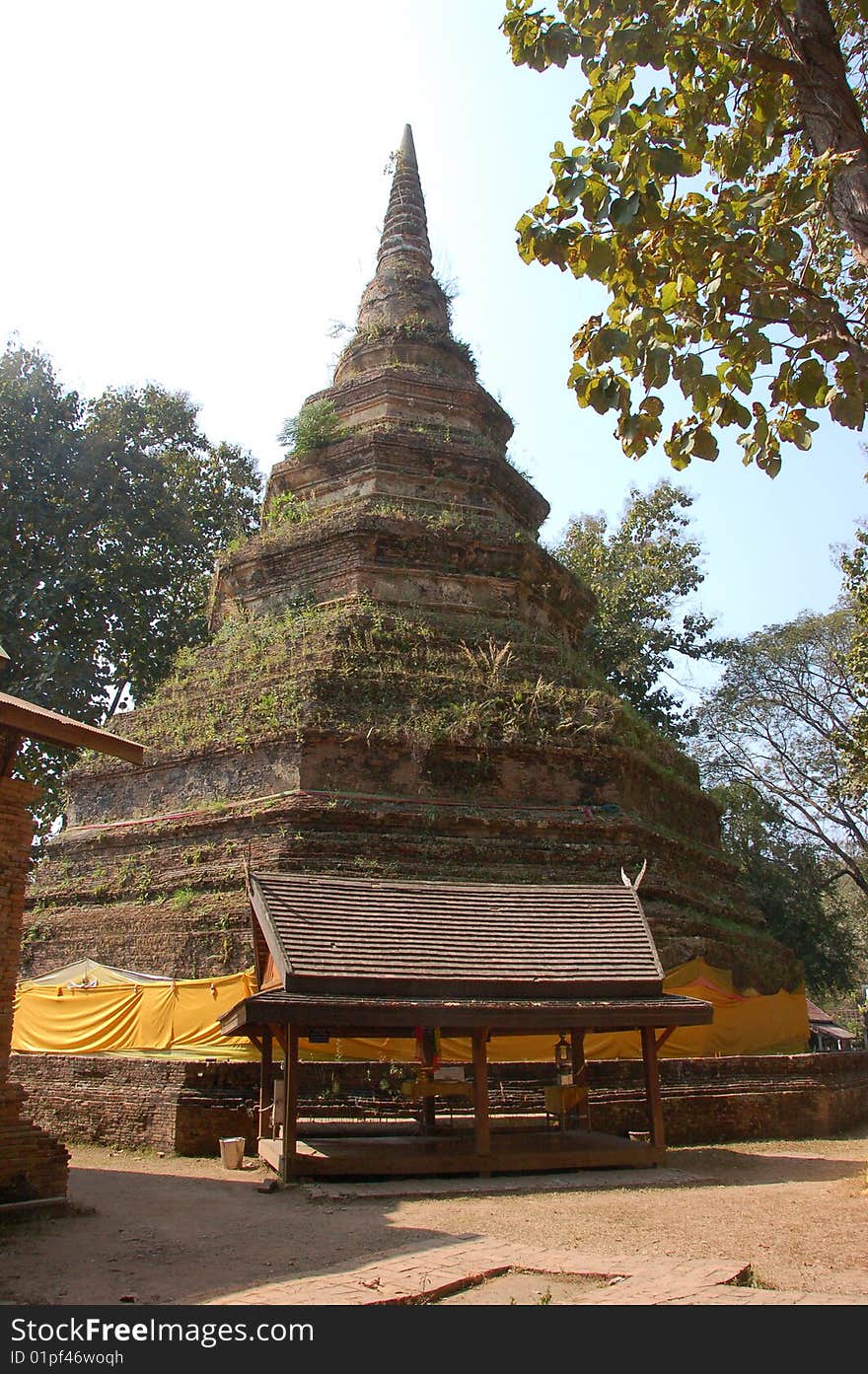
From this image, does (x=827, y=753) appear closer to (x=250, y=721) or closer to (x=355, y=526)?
(x=355, y=526)

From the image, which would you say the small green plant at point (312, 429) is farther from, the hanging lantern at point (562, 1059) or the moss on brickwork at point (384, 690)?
the hanging lantern at point (562, 1059)

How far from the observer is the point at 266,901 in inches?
340

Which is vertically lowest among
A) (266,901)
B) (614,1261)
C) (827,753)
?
(614,1261)

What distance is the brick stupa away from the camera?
12352 mm

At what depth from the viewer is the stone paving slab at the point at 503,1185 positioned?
7.49 m

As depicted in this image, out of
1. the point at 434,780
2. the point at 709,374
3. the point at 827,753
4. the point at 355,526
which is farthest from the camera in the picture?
the point at 827,753

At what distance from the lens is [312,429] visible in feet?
59.9

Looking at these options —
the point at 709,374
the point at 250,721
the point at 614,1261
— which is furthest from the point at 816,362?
the point at 250,721

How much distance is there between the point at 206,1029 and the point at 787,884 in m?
16.9

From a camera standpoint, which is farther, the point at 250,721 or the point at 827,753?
the point at 827,753

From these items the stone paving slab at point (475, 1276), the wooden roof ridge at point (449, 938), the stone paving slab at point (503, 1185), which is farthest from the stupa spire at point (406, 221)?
the stone paving slab at point (475, 1276)

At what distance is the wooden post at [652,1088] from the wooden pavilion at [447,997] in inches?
0.5
